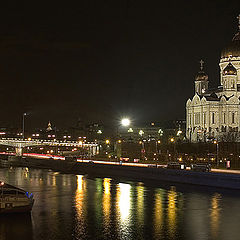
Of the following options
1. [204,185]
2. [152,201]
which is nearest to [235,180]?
[204,185]

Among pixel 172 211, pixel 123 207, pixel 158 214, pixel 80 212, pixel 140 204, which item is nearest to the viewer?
pixel 158 214

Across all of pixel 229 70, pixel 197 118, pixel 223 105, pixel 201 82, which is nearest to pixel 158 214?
pixel 223 105

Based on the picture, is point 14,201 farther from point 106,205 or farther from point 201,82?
point 201,82

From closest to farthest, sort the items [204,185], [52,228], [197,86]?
[52,228] < [204,185] < [197,86]

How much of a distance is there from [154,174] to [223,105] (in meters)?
45.3

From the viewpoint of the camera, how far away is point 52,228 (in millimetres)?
31141

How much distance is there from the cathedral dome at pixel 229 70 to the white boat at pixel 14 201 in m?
69.3

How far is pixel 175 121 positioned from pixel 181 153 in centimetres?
10314

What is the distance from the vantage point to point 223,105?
9950cm

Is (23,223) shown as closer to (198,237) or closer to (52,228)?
(52,228)

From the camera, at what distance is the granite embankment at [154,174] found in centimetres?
4805

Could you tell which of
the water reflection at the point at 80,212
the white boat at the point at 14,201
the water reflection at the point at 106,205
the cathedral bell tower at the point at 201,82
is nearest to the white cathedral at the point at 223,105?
the cathedral bell tower at the point at 201,82

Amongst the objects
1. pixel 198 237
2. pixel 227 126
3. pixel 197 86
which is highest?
pixel 197 86

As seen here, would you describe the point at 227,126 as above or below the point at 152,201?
above
